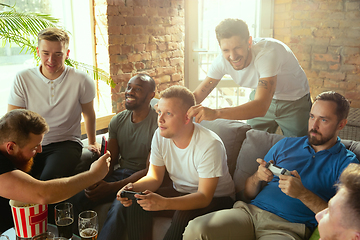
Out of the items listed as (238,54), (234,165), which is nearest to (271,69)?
(238,54)

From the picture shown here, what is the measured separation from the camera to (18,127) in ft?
4.77

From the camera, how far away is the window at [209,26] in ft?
12.7

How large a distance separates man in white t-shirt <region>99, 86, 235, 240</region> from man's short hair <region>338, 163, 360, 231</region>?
83cm

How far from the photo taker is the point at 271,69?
2051 mm

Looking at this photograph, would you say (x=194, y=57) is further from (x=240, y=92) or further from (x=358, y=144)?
(x=358, y=144)

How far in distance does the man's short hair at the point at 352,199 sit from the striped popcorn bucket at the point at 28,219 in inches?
45.9

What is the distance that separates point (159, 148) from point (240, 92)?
285 centimetres

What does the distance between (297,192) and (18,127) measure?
4.22ft

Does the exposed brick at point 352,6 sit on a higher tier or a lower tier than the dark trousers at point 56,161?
higher

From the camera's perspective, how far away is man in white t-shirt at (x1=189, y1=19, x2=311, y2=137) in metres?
1.94

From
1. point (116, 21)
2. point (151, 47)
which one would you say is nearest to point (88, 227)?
point (116, 21)

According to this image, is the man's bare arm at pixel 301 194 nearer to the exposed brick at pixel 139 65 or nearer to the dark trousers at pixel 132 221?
the dark trousers at pixel 132 221

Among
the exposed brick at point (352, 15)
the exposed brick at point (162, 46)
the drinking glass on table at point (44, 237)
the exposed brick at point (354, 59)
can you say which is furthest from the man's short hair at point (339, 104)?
the exposed brick at point (352, 15)

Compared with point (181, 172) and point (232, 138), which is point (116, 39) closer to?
point (232, 138)
